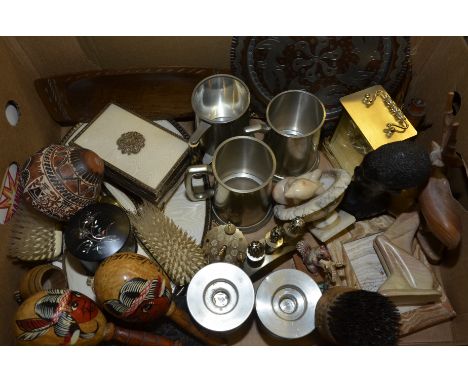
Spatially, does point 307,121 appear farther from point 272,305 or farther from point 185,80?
point 272,305

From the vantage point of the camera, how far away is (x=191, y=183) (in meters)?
0.77

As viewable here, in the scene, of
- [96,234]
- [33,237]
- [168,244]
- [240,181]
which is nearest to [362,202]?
[240,181]

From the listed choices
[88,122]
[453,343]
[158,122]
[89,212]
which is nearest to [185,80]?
[158,122]

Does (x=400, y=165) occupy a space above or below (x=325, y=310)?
above

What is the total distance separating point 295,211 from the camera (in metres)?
0.69

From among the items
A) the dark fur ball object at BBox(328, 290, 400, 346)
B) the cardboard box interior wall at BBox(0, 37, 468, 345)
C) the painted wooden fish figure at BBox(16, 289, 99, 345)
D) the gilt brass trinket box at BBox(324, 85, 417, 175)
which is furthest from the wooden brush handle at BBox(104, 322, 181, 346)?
the gilt brass trinket box at BBox(324, 85, 417, 175)

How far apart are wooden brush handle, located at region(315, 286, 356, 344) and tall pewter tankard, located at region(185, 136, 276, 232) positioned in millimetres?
200

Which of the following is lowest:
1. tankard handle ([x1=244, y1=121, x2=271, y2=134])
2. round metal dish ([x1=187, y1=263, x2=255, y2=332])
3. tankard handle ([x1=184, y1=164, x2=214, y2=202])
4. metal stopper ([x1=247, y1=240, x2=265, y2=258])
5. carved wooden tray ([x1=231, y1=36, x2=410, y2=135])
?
round metal dish ([x1=187, y1=263, x2=255, y2=332])

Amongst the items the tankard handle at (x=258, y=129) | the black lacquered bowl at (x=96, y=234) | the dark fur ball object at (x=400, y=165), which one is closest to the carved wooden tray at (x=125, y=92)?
the tankard handle at (x=258, y=129)

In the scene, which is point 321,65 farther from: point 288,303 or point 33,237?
point 33,237

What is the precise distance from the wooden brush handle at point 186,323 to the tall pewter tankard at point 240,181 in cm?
20

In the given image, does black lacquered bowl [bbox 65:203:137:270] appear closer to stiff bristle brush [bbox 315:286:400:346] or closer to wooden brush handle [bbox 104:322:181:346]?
wooden brush handle [bbox 104:322:181:346]

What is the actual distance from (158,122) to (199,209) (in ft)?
0.68

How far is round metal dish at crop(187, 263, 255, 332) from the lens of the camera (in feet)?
2.17
